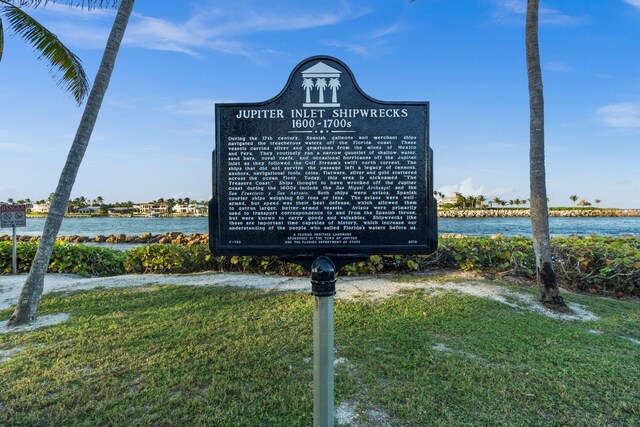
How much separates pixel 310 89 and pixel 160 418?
268 centimetres

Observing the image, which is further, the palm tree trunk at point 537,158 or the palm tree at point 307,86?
the palm tree trunk at point 537,158

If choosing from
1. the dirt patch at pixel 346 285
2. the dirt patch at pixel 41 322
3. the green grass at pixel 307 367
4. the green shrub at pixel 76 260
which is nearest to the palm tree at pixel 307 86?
the green grass at pixel 307 367

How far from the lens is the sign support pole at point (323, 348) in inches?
95.0

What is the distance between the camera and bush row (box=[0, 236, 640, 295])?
24.2ft

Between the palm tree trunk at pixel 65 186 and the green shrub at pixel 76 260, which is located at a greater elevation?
the palm tree trunk at pixel 65 186

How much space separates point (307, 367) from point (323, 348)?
4.38 feet

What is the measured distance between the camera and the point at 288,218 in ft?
8.93

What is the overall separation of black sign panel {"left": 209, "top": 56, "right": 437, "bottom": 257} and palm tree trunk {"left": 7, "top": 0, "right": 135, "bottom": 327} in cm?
353

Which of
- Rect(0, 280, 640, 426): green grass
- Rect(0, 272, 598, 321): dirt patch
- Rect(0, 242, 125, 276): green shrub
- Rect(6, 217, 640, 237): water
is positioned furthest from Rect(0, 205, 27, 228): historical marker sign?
Rect(6, 217, 640, 237): water

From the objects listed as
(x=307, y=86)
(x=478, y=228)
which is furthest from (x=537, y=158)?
(x=478, y=228)

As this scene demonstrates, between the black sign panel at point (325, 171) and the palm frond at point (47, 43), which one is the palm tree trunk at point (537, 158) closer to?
the black sign panel at point (325, 171)

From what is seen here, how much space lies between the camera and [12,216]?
381 inches

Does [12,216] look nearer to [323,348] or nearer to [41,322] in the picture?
[41,322]

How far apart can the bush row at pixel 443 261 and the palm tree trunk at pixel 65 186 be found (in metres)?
3.98
